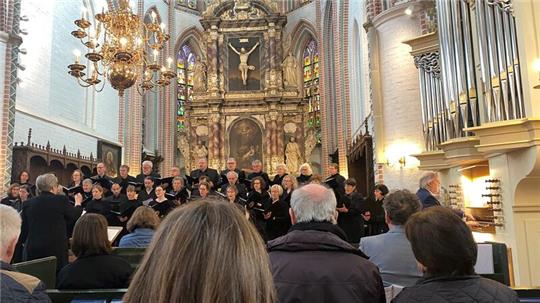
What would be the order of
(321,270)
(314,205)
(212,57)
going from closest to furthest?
(321,270) → (314,205) → (212,57)

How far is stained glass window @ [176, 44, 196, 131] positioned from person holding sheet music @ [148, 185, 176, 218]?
1567 centimetres

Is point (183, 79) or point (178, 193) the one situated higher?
point (183, 79)

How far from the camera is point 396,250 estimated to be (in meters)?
2.67

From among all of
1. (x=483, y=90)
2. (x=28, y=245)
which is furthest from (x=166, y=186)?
(x=483, y=90)

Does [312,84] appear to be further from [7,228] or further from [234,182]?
[7,228]

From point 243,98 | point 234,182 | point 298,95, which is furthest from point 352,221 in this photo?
point 243,98

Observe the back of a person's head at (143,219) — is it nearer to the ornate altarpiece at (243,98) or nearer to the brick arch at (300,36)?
the ornate altarpiece at (243,98)

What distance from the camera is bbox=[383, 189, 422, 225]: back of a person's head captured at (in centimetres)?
276

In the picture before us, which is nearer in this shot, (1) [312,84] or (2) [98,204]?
(2) [98,204]

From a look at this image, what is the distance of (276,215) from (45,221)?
3.06 metres

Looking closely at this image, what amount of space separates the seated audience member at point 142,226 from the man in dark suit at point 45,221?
1124 mm

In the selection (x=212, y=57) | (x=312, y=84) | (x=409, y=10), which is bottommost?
(x=409, y=10)

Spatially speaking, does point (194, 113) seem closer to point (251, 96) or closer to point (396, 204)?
point (251, 96)

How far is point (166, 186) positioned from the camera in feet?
27.7
